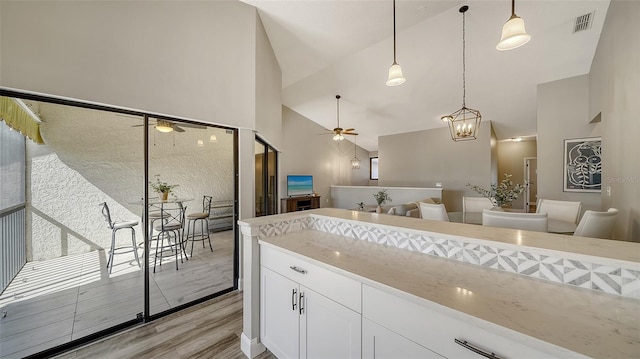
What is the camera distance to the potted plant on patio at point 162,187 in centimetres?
251

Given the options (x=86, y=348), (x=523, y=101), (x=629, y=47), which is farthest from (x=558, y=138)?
(x=86, y=348)

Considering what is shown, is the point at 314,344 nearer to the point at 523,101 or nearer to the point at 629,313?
the point at 629,313

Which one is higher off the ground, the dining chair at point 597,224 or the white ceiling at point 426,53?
the white ceiling at point 426,53

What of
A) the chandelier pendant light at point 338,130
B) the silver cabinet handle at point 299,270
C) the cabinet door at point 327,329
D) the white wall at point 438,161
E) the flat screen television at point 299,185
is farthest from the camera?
the flat screen television at point 299,185

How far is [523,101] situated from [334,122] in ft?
16.2

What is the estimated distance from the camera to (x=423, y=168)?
7574 millimetres

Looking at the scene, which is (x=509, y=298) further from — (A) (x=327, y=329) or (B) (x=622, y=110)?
(B) (x=622, y=110)

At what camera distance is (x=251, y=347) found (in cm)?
183

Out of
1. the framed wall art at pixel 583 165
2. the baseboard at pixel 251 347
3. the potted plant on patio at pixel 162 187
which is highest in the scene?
the framed wall art at pixel 583 165

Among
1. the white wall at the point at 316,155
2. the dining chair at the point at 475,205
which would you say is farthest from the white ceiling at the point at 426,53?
the dining chair at the point at 475,205

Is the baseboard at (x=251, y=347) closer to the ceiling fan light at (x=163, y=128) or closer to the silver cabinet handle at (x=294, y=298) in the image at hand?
the silver cabinet handle at (x=294, y=298)

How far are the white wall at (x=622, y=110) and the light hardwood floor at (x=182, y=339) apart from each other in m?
3.88

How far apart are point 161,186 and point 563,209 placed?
5.24 meters

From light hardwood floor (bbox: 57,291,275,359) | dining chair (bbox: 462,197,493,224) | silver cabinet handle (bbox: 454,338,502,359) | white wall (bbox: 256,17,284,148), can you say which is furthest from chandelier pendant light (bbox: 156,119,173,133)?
dining chair (bbox: 462,197,493,224)
